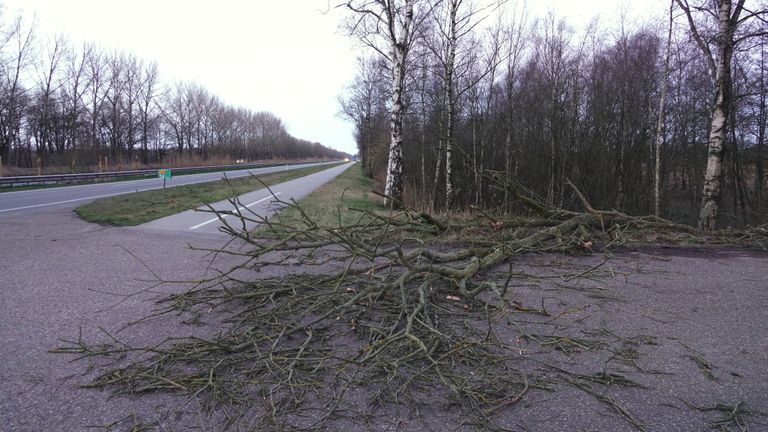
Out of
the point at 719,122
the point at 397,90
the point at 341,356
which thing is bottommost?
the point at 341,356

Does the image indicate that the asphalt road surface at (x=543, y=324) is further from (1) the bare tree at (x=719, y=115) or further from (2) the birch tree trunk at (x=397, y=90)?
(2) the birch tree trunk at (x=397, y=90)

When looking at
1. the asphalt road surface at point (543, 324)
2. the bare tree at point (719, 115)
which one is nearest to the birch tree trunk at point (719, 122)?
the bare tree at point (719, 115)

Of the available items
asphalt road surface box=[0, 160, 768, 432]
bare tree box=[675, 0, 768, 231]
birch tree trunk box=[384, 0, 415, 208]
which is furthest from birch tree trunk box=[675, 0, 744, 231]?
birch tree trunk box=[384, 0, 415, 208]

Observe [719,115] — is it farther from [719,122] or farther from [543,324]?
[543,324]

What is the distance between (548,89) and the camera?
62.3 ft

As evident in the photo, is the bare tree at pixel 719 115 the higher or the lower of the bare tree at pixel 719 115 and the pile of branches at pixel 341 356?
the higher

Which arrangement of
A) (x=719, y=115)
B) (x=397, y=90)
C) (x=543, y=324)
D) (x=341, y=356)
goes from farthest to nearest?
1. (x=397, y=90)
2. (x=719, y=115)
3. (x=543, y=324)
4. (x=341, y=356)

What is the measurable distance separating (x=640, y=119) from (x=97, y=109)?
167 feet

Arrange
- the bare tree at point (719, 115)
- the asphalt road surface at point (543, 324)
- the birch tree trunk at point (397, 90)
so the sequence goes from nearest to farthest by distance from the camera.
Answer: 1. the asphalt road surface at point (543, 324)
2. the bare tree at point (719, 115)
3. the birch tree trunk at point (397, 90)

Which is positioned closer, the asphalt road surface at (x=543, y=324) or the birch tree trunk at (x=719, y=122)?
the asphalt road surface at (x=543, y=324)

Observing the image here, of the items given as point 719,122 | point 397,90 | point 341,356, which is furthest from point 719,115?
point 341,356

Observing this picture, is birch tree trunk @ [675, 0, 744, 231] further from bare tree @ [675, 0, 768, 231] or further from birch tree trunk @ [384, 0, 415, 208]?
birch tree trunk @ [384, 0, 415, 208]

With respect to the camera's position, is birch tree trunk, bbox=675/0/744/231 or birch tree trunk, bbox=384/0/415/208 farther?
birch tree trunk, bbox=384/0/415/208

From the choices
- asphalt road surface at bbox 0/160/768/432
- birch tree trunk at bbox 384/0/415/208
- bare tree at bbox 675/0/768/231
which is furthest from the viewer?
birch tree trunk at bbox 384/0/415/208
